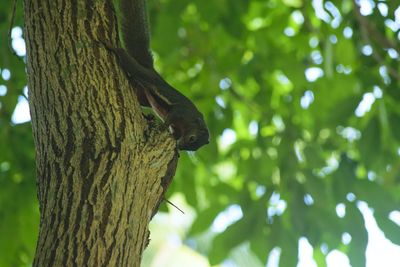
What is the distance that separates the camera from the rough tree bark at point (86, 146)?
1.63m

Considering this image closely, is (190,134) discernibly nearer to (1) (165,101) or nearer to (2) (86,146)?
(1) (165,101)

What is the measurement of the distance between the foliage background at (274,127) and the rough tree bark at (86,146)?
1.32m

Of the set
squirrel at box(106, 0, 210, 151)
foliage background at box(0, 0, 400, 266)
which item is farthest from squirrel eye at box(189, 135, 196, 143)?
foliage background at box(0, 0, 400, 266)

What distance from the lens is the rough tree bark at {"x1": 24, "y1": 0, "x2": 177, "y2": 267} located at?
1.63 metres

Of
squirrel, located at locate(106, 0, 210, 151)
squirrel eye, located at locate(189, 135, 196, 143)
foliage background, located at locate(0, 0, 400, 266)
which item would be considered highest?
squirrel, located at locate(106, 0, 210, 151)

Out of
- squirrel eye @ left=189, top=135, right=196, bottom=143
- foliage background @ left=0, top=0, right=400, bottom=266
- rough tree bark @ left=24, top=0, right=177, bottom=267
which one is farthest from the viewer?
foliage background @ left=0, top=0, right=400, bottom=266

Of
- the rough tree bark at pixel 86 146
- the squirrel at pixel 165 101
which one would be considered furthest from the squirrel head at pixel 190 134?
the rough tree bark at pixel 86 146

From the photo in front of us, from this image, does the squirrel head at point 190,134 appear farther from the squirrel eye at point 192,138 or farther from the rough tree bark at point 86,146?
the rough tree bark at point 86,146

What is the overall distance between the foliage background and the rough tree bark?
132 centimetres

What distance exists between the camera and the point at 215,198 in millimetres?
4137

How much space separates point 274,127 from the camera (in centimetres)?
418

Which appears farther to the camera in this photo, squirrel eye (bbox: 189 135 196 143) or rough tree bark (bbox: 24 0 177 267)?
squirrel eye (bbox: 189 135 196 143)

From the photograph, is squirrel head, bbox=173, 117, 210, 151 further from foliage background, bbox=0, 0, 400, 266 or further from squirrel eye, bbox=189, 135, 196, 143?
foliage background, bbox=0, 0, 400, 266

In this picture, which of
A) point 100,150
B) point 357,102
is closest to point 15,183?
point 357,102
